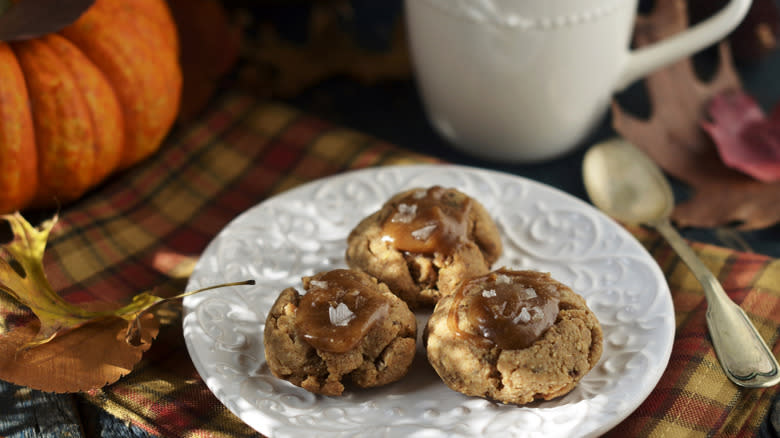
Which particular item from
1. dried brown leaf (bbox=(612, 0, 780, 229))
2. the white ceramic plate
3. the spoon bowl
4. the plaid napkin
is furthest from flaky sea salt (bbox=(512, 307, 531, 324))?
dried brown leaf (bbox=(612, 0, 780, 229))

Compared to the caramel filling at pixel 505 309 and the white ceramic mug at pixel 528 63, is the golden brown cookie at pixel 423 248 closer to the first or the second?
the caramel filling at pixel 505 309

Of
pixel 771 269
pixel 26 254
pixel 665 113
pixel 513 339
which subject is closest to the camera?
pixel 513 339

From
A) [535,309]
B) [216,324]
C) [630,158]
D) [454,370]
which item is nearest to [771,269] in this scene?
[630,158]

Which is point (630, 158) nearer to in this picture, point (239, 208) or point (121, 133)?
point (239, 208)

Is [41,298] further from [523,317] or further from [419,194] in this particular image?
[523,317]

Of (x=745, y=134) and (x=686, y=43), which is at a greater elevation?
(x=686, y=43)

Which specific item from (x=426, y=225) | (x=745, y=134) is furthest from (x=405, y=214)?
(x=745, y=134)

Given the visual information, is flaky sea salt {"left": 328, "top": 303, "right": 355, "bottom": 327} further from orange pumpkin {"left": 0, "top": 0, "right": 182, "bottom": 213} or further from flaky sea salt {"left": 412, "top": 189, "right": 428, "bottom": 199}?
orange pumpkin {"left": 0, "top": 0, "right": 182, "bottom": 213}
